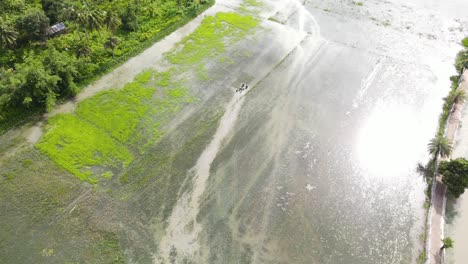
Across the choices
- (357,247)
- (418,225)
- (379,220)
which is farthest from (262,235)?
(418,225)

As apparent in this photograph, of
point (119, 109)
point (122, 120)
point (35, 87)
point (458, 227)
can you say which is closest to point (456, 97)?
point (458, 227)

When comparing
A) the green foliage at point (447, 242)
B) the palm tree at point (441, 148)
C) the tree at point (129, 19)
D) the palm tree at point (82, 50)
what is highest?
the tree at point (129, 19)

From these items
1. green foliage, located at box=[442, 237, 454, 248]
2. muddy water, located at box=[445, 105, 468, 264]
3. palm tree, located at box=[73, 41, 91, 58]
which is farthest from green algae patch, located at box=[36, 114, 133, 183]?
muddy water, located at box=[445, 105, 468, 264]

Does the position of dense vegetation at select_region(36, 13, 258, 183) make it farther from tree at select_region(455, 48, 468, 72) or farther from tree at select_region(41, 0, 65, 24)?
tree at select_region(455, 48, 468, 72)

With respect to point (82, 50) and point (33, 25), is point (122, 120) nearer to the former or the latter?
point (82, 50)

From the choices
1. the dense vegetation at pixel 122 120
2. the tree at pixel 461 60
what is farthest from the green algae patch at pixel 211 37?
the tree at pixel 461 60

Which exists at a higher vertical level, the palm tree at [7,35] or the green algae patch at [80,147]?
the palm tree at [7,35]

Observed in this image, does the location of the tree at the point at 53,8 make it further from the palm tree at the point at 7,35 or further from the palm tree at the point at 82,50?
the palm tree at the point at 82,50

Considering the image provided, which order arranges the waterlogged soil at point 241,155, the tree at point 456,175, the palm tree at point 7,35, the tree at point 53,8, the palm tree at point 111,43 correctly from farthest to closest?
the tree at point 53,8 < the palm tree at point 111,43 < the palm tree at point 7,35 < the tree at point 456,175 < the waterlogged soil at point 241,155
